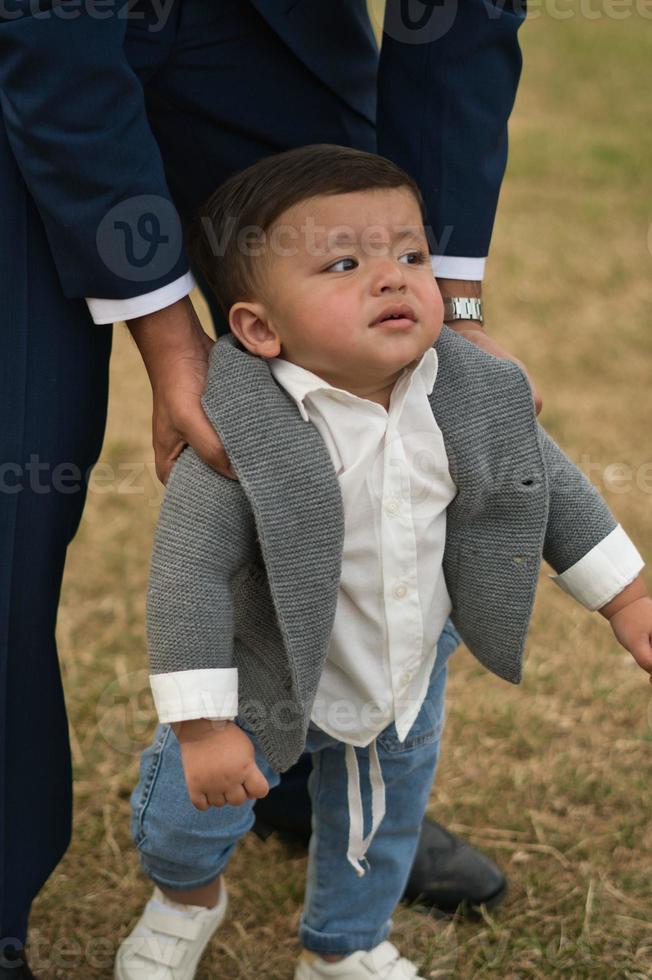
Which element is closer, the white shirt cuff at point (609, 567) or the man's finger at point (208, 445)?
the man's finger at point (208, 445)

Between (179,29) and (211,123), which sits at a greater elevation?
(179,29)

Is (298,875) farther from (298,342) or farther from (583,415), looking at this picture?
(583,415)

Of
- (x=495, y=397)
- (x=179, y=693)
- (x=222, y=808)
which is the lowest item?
(x=222, y=808)

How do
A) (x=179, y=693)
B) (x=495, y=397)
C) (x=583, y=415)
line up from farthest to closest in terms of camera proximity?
1. (x=583, y=415)
2. (x=495, y=397)
3. (x=179, y=693)

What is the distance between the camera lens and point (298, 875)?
7.07ft

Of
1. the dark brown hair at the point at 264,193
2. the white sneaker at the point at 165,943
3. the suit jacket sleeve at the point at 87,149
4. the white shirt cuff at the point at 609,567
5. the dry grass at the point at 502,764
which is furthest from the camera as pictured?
the dry grass at the point at 502,764

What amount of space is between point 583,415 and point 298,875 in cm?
191

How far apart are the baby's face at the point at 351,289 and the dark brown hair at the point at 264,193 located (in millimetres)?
13

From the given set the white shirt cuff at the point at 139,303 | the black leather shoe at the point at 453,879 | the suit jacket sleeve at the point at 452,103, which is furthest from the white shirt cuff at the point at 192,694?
the black leather shoe at the point at 453,879

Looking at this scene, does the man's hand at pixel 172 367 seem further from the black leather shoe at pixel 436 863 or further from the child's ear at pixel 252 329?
the black leather shoe at pixel 436 863

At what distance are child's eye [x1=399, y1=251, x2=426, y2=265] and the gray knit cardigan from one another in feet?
0.38

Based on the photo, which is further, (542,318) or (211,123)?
(542,318)

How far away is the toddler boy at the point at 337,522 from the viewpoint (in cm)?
143

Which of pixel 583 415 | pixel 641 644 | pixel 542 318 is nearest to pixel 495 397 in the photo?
pixel 641 644
